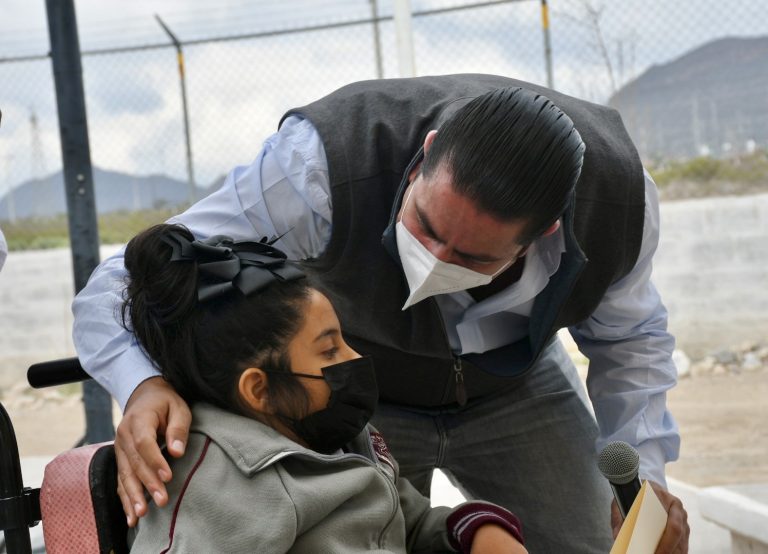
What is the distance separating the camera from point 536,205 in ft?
5.75

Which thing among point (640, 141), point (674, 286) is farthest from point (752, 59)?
point (674, 286)

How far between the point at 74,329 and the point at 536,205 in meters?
0.85

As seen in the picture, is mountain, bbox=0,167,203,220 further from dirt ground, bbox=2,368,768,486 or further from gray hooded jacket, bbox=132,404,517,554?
gray hooded jacket, bbox=132,404,517,554

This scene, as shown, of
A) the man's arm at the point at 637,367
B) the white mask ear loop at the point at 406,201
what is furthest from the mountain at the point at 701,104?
the white mask ear loop at the point at 406,201

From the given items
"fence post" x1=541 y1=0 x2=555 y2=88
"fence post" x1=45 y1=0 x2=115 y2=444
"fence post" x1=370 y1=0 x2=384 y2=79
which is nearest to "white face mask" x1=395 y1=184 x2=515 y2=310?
"fence post" x1=45 y1=0 x2=115 y2=444

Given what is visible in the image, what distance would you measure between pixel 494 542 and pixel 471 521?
0.17ft

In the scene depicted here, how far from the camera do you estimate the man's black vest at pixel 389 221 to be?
1.97 m

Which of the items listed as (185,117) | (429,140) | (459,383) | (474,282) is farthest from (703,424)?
(429,140)

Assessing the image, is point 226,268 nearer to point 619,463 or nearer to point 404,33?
point 619,463

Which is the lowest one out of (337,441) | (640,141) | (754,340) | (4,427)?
(754,340)

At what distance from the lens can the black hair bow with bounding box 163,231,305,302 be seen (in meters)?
1.56

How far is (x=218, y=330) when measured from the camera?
1.57 metres

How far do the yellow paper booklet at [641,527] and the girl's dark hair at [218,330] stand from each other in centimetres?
52

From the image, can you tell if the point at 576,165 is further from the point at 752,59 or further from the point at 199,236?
the point at 752,59
